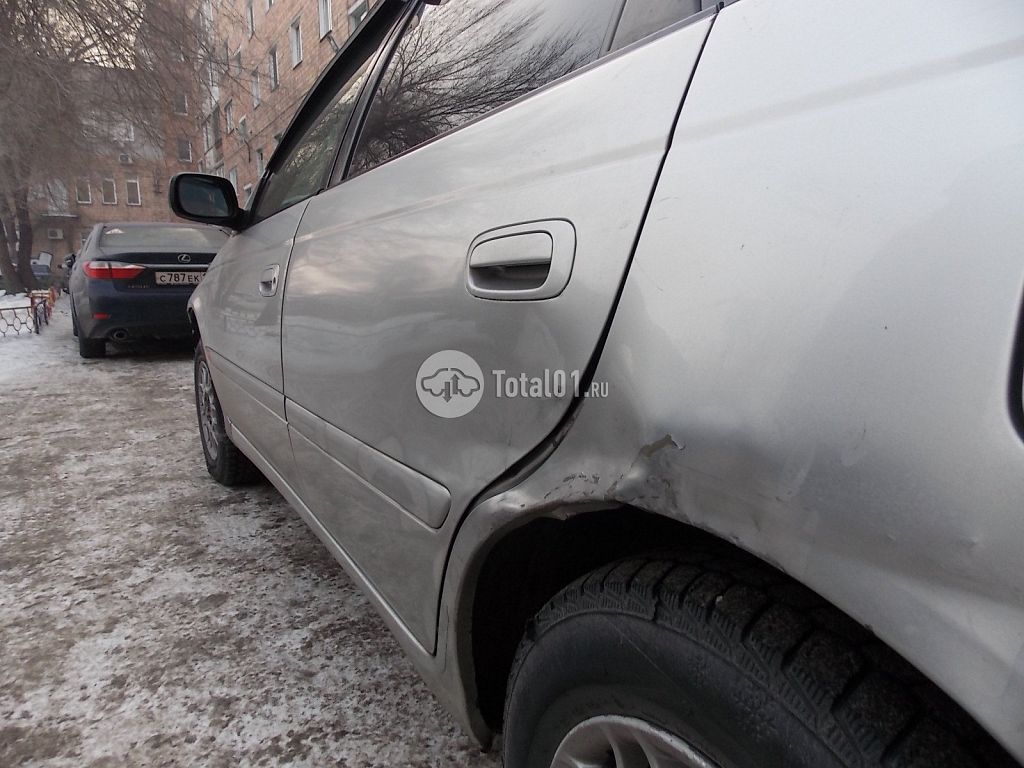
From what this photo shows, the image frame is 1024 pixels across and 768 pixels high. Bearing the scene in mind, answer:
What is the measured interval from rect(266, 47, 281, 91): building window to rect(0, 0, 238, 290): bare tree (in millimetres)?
7718

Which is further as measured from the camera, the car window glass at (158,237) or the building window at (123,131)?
the building window at (123,131)

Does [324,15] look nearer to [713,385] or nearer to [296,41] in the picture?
[296,41]

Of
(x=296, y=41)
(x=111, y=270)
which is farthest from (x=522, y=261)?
(x=296, y=41)

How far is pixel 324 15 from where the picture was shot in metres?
16.7

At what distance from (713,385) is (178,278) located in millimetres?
7187

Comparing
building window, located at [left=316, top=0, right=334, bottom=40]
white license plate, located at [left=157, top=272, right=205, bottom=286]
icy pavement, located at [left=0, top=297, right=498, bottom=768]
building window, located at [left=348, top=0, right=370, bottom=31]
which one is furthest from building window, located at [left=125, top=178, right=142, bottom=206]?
icy pavement, located at [left=0, top=297, right=498, bottom=768]

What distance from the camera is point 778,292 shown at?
0.63m

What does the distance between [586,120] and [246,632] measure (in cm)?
192

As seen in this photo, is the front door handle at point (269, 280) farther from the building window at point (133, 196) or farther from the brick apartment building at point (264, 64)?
the building window at point (133, 196)

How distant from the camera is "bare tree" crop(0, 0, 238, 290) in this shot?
983cm

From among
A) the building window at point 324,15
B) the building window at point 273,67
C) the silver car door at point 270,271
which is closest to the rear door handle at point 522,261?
the silver car door at point 270,271

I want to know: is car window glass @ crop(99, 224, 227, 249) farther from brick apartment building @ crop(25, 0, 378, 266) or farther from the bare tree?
the bare tree

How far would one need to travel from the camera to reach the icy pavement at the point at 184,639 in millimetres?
1591

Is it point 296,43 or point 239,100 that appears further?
point 296,43
